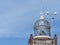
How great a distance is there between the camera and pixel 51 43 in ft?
433

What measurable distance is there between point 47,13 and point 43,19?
7984 mm

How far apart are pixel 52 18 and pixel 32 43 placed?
7.52 metres

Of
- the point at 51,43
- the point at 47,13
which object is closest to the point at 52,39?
the point at 51,43

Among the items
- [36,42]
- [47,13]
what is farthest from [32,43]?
[47,13]

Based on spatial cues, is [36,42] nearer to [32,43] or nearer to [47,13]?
[32,43]

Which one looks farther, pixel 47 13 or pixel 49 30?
pixel 49 30

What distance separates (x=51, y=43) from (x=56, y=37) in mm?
1643

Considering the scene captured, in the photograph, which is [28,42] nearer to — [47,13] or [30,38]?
[30,38]

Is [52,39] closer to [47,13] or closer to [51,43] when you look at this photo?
[51,43]

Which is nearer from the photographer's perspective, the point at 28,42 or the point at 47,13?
the point at 47,13

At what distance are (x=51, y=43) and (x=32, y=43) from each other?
13.2ft

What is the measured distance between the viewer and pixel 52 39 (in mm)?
132125

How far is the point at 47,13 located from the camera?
12512cm

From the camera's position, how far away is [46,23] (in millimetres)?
132875
